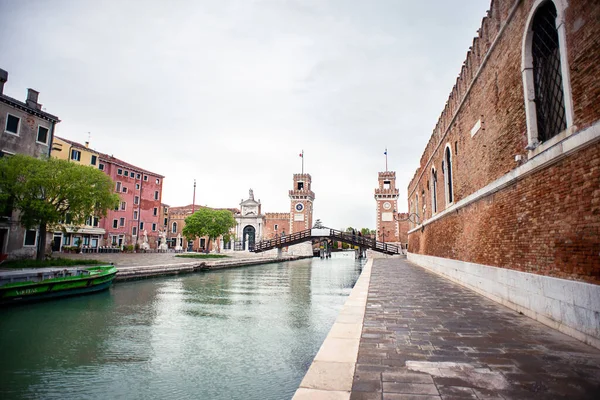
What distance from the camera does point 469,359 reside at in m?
3.52

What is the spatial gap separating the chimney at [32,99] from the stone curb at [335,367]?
73.4ft

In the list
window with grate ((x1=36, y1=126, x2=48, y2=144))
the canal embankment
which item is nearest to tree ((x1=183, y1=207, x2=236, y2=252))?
the canal embankment

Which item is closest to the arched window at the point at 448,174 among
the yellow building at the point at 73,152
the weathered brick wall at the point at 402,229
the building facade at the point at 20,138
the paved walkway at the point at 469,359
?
the paved walkway at the point at 469,359

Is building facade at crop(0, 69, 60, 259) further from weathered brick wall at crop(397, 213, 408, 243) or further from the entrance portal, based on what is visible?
weathered brick wall at crop(397, 213, 408, 243)

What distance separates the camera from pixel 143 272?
53.7ft

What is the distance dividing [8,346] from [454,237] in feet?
37.2

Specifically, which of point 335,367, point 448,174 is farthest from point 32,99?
point 335,367

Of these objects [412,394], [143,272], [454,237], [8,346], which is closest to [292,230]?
[143,272]

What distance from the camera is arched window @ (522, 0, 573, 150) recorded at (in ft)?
16.3

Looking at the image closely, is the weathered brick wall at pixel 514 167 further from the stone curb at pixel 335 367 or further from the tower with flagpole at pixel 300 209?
the tower with flagpole at pixel 300 209

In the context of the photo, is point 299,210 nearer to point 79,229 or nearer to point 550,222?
point 79,229

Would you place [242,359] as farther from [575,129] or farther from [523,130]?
[523,130]

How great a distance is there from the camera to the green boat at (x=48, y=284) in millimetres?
9367

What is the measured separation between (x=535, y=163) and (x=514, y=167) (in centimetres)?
106
